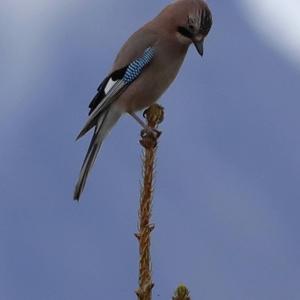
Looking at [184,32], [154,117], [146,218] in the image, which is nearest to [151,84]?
[184,32]

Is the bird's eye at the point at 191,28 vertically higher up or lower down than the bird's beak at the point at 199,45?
higher up

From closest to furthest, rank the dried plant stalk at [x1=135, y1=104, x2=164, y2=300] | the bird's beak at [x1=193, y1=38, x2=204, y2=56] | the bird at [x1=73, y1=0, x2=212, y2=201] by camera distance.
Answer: the dried plant stalk at [x1=135, y1=104, x2=164, y2=300], the bird's beak at [x1=193, y1=38, x2=204, y2=56], the bird at [x1=73, y1=0, x2=212, y2=201]

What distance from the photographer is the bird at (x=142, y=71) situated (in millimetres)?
4703

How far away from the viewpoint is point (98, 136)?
462cm

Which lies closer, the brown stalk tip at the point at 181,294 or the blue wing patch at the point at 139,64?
the brown stalk tip at the point at 181,294

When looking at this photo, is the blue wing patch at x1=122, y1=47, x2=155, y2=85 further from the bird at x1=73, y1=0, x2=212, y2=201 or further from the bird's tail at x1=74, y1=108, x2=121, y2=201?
the bird's tail at x1=74, y1=108, x2=121, y2=201

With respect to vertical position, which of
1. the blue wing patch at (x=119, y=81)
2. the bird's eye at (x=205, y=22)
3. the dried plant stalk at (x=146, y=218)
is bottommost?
the dried plant stalk at (x=146, y=218)

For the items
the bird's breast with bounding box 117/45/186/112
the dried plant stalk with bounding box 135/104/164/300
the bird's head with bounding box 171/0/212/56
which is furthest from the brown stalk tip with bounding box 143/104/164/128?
the bird's breast with bounding box 117/45/186/112

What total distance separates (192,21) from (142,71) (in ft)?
1.65

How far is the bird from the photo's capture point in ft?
15.4

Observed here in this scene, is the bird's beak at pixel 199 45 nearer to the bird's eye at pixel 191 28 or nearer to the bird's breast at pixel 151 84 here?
the bird's eye at pixel 191 28

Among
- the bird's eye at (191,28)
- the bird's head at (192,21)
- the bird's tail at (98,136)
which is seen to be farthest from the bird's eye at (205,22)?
the bird's tail at (98,136)

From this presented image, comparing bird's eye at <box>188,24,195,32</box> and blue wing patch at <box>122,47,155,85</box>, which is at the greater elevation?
bird's eye at <box>188,24,195,32</box>

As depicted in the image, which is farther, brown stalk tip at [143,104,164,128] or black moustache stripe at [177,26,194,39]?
black moustache stripe at [177,26,194,39]
